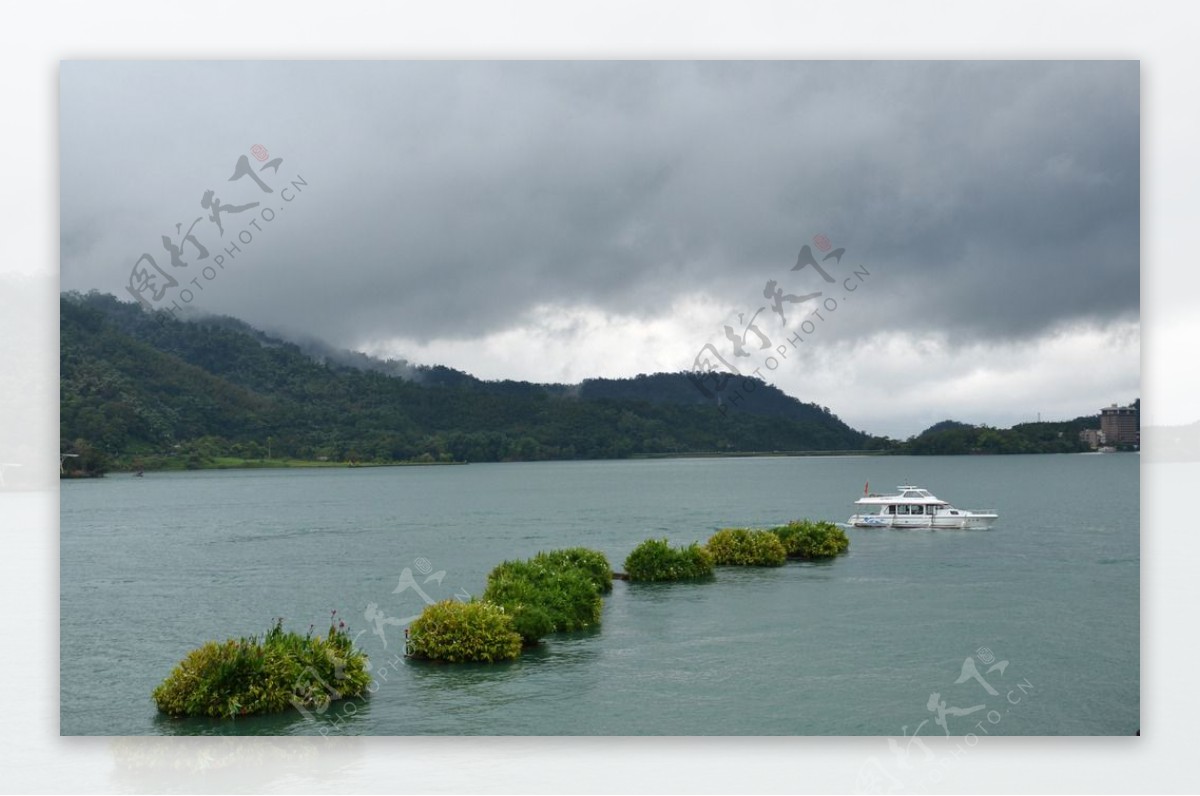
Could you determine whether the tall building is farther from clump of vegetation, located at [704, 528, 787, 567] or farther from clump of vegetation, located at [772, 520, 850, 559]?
clump of vegetation, located at [772, 520, 850, 559]

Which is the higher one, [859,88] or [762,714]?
[859,88]

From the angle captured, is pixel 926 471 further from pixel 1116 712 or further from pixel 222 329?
pixel 1116 712

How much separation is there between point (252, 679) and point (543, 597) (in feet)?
20.5

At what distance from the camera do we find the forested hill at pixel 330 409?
3366 cm

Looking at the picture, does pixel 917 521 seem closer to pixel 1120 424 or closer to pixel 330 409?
pixel 1120 424

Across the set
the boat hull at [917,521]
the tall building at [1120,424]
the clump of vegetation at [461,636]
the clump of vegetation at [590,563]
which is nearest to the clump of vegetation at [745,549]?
the clump of vegetation at [590,563]

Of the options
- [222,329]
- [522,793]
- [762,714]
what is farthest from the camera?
[222,329]

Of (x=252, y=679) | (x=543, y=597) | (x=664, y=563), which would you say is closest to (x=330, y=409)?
(x=664, y=563)

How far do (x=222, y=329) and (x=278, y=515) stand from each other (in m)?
30.7

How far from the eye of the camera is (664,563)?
24406 millimetres

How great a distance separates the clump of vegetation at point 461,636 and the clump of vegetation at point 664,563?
9.75 m

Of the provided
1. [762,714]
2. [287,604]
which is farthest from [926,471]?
[762,714]

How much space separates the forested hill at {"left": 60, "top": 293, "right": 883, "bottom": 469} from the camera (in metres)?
33.7

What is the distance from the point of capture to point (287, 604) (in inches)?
909
